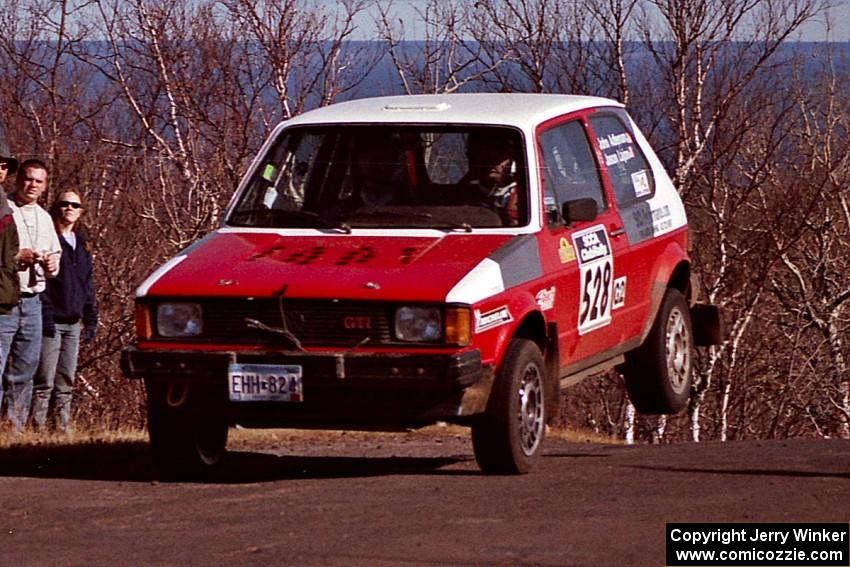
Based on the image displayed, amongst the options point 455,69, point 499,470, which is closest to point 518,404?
point 499,470

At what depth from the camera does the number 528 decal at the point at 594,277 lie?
355 inches

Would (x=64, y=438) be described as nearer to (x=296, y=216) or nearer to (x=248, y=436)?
(x=248, y=436)

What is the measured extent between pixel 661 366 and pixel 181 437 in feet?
11.0

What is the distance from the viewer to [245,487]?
798 centimetres

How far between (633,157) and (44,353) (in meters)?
3.86

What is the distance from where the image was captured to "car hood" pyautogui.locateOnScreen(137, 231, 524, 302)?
7.66 metres

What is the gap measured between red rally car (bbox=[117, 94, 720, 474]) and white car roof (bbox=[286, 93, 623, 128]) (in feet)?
0.06

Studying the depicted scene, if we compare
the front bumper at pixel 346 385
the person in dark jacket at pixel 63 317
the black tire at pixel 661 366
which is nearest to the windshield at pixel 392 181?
the front bumper at pixel 346 385

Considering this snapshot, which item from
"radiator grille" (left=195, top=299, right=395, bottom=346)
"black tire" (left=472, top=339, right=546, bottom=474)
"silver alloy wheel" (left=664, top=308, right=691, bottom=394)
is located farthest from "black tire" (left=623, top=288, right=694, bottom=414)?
"radiator grille" (left=195, top=299, right=395, bottom=346)

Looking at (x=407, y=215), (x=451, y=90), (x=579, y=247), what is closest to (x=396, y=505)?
(x=407, y=215)

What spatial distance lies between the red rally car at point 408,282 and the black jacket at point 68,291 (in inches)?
97.1

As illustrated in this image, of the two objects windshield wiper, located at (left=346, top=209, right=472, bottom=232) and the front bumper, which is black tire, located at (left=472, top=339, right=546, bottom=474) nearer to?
the front bumper

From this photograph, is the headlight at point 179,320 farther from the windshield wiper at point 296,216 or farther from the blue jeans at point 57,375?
the blue jeans at point 57,375

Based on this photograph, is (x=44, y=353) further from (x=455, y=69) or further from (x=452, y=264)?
(x=455, y=69)
